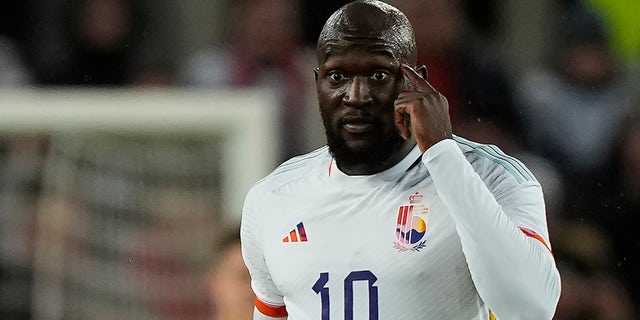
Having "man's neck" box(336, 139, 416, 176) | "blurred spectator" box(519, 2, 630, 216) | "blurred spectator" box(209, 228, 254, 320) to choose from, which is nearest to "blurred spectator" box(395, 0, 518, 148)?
"blurred spectator" box(519, 2, 630, 216)

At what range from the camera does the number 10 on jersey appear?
3340 millimetres

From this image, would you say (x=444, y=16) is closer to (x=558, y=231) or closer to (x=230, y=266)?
(x=558, y=231)

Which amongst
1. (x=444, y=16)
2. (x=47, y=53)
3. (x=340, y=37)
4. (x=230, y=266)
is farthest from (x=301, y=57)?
(x=340, y=37)

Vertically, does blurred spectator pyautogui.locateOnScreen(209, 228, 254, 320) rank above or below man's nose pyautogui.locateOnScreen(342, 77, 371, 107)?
below

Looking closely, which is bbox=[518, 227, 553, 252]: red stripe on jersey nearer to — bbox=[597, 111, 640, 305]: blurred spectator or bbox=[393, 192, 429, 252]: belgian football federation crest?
bbox=[393, 192, 429, 252]: belgian football federation crest

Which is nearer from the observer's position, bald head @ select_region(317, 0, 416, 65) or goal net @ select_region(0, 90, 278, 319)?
bald head @ select_region(317, 0, 416, 65)

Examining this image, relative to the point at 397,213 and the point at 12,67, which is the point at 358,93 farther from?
the point at 12,67

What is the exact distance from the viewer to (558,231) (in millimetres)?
6059

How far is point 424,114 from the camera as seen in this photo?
10.3ft

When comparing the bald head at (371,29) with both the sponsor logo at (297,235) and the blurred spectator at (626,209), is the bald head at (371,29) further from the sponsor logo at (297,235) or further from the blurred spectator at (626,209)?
the blurred spectator at (626,209)

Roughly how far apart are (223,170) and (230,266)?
3.13ft

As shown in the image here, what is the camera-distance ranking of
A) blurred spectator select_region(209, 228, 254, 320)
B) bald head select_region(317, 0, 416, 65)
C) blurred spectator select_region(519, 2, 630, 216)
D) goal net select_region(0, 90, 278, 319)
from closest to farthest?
1. bald head select_region(317, 0, 416, 65)
2. blurred spectator select_region(209, 228, 254, 320)
3. goal net select_region(0, 90, 278, 319)
4. blurred spectator select_region(519, 2, 630, 216)

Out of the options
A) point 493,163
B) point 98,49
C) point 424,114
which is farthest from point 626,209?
point 424,114

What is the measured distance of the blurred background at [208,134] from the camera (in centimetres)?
577
